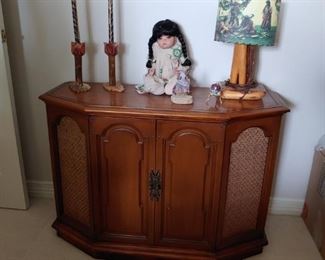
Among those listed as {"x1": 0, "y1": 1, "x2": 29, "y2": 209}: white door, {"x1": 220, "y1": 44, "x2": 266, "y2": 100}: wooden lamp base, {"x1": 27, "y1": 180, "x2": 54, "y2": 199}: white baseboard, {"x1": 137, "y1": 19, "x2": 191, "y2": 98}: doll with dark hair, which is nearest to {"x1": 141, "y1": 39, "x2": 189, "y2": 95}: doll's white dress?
{"x1": 137, "y1": 19, "x2": 191, "y2": 98}: doll with dark hair

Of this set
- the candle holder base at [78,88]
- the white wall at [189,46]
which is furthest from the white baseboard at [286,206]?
the candle holder base at [78,88]

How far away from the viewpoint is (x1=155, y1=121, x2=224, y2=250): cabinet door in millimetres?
1400

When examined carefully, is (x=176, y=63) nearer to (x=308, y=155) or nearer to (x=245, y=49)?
(x=245, y=49)

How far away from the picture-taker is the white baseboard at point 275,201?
2.02m

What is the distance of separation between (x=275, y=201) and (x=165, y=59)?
1125mm

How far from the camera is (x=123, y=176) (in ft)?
4.99

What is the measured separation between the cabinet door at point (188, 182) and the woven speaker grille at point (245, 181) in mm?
93

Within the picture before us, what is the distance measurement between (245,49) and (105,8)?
735mm

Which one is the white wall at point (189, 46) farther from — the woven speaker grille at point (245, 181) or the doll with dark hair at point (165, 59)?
the woven speaker grille at point (245, 181)

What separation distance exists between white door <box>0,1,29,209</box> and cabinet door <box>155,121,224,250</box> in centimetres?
89

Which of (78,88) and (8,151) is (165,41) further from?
(8,151)

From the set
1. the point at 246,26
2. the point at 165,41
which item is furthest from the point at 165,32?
the point at 246,26

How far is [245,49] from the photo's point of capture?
4.97 ft

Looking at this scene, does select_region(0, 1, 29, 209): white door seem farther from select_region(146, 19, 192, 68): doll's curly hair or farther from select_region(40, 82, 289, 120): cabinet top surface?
select_region(146, 19, 192, 68): doll's curly hair
